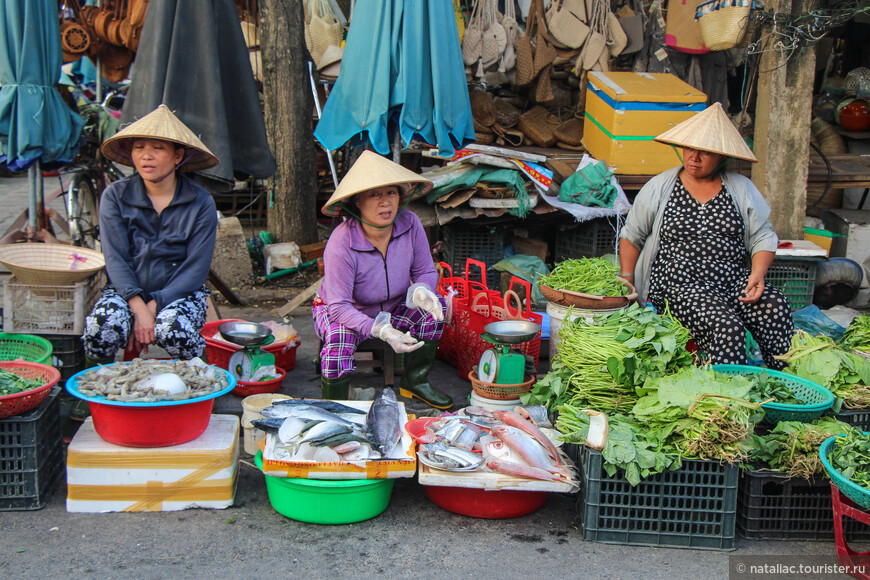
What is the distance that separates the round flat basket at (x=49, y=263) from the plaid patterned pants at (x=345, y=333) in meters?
1.21

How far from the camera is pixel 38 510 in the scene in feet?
10.1

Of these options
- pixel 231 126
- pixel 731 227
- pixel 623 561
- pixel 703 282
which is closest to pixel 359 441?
pixel 623 561

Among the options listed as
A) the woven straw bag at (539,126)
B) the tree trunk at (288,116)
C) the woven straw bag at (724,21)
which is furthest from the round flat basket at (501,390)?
the woven straw bag at (539,126)

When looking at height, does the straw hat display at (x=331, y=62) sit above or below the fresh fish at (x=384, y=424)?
above

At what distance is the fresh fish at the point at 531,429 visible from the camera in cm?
312

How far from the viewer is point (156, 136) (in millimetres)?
3779

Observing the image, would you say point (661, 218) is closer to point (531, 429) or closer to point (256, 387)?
point (531, 429)

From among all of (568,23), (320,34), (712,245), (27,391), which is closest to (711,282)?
(712,245)

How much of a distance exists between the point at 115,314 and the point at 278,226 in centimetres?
366

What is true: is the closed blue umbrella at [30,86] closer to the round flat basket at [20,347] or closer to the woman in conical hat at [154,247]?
the woman in conical hat at [154,247]

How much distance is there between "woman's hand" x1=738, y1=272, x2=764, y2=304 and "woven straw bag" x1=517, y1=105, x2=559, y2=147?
3652mm

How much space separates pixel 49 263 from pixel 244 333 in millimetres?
1105

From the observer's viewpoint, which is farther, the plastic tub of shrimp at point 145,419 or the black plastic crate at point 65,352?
the black plastic crate at point 65,352

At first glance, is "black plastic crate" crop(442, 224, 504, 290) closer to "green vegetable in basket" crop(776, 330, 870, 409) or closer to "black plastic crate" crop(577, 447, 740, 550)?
"green vegetable in basket" crop(776, 330, 870, 409)
